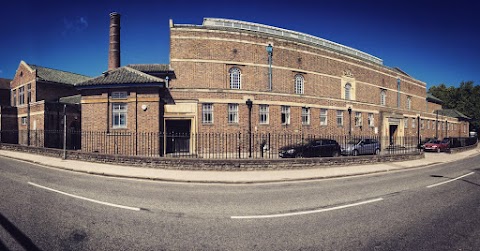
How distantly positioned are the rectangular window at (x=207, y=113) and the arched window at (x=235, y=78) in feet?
10.9

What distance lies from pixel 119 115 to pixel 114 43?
13.1m

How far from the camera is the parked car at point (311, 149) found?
1461cm

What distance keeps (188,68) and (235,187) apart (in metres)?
14.7

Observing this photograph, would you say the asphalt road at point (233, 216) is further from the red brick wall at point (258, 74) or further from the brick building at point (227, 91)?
the red brick wall at point (258, 74)

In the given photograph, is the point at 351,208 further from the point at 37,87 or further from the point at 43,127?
the point at 37,87

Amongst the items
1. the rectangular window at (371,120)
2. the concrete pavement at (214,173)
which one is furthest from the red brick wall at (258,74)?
the concrete pavement at (214,173)

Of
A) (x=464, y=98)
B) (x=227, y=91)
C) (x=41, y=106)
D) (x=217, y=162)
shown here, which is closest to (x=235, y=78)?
(x=227, y=91)

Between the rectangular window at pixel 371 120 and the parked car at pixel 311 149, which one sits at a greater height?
the rectangular window at pixel 371 120

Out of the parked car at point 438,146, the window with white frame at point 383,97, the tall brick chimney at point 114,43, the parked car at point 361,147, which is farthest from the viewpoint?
the window with white frame at point 383,97

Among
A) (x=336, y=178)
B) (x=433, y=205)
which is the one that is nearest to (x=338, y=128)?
(x=336, y=178)

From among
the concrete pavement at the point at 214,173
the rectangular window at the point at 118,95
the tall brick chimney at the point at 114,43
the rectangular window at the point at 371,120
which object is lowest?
the concrete pavement at the point at 214,173

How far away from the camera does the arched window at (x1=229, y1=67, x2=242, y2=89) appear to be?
21.5 meters

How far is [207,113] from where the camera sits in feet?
66.0

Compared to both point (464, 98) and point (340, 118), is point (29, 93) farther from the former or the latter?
point (464, 98)
